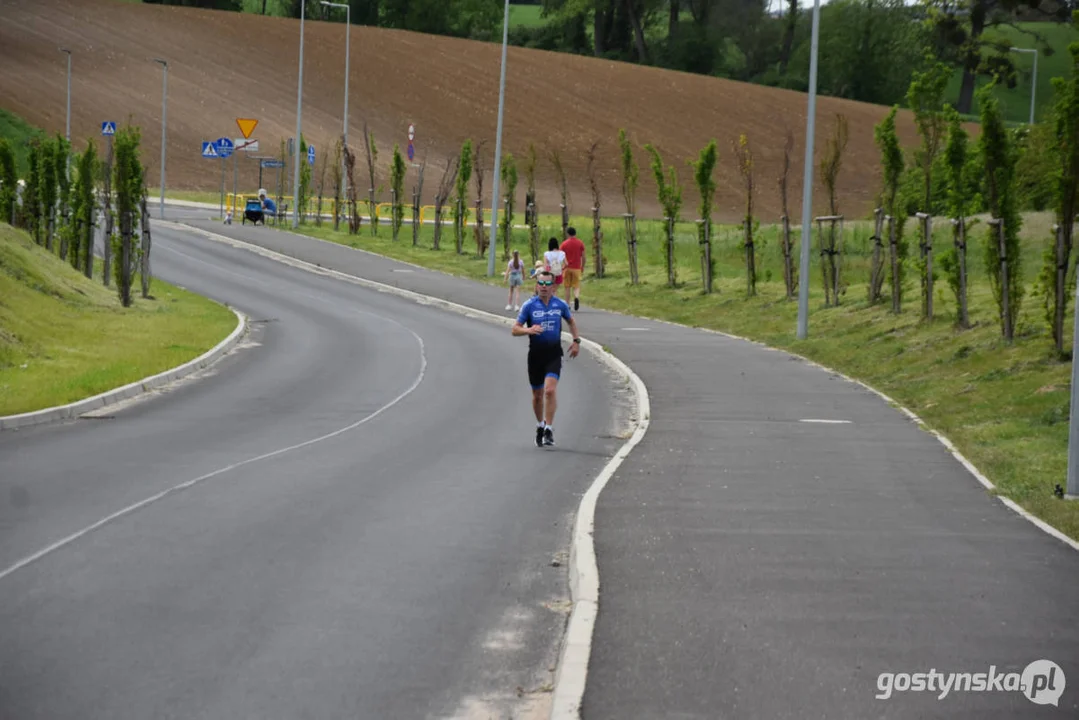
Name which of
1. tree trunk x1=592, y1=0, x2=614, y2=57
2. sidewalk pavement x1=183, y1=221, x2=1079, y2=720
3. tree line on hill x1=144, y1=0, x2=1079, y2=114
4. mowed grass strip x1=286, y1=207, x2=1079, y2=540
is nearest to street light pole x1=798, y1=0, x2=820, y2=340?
mowed grass strip x1=286, y1=207, x2=1079, y2=540

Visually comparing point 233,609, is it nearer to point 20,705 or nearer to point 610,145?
point 20,705

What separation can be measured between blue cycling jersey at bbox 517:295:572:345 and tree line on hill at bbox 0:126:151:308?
18.6 m

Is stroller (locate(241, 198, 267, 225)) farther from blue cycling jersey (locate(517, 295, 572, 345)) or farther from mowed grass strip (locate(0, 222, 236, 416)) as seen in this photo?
blue cycling jersey (locate(517, 295, 572, 345))

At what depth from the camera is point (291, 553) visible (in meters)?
11.3

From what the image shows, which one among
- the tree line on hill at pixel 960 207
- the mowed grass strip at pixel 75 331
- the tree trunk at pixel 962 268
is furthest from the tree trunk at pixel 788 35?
the tree trunk at pixel 962 268

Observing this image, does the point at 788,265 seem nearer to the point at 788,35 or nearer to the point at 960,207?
the point at 960,207

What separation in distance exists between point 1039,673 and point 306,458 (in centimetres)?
1018

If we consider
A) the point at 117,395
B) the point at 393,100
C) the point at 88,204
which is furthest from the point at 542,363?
the point at 393,100

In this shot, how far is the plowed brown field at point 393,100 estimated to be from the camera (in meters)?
92.1

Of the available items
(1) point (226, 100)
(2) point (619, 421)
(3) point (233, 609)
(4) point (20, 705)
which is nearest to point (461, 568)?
(3) point (233, 609)

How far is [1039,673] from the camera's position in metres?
7.97

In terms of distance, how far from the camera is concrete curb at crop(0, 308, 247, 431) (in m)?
19.4

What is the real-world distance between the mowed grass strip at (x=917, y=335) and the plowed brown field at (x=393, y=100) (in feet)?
116

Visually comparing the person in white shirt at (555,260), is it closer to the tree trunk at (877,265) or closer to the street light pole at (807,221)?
the street light pole at (807,221)
